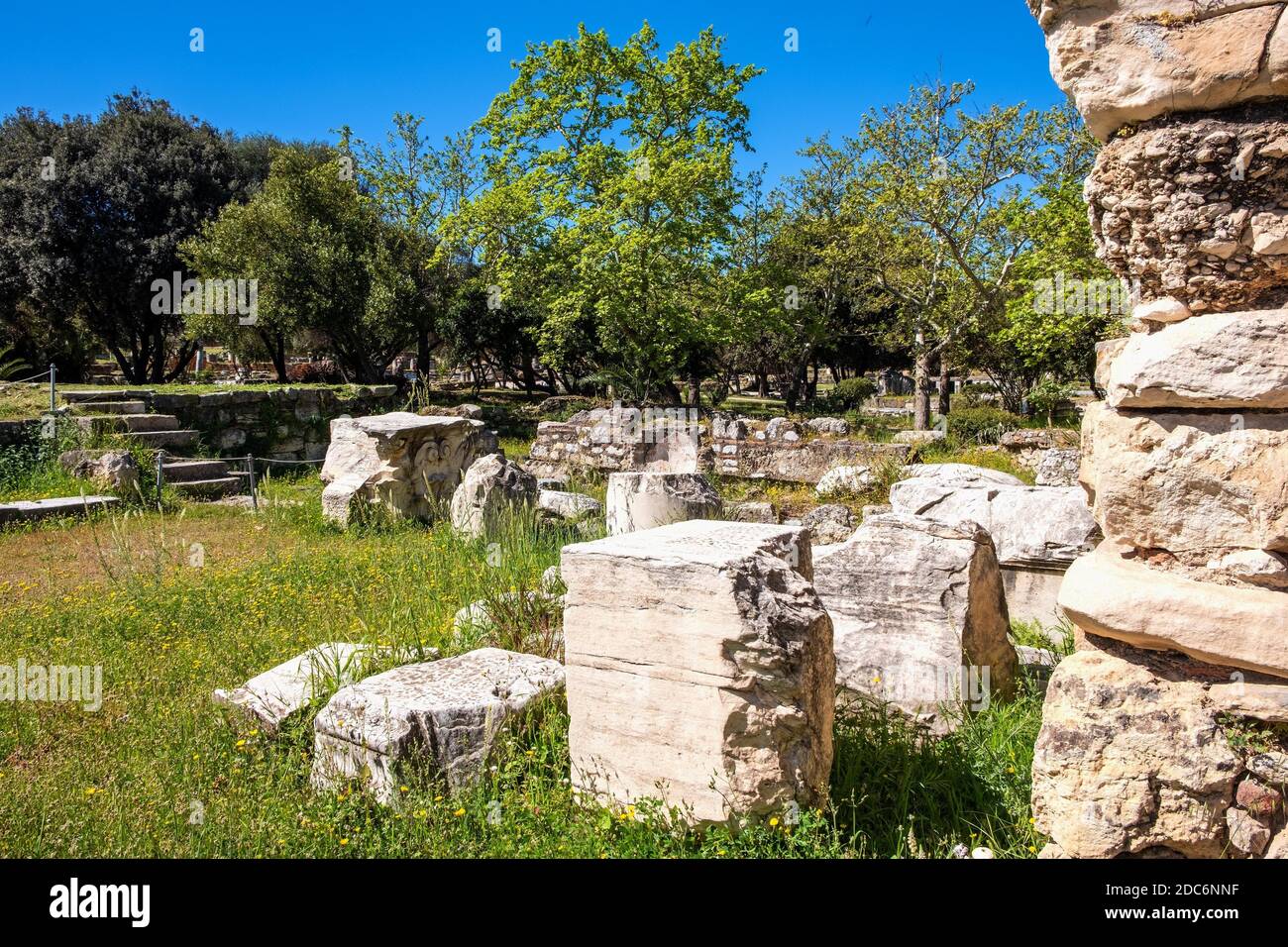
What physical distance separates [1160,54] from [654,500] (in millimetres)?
5770

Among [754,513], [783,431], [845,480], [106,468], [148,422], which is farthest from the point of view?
[783,431]

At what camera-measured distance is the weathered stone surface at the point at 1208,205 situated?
231 centimetres

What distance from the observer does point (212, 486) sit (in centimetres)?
1216

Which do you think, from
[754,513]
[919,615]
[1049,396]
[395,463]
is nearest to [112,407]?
[395,463]

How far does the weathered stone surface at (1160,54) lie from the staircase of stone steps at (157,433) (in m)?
11.7

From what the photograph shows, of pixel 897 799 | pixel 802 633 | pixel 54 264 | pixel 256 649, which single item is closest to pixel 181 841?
pixel 256 649

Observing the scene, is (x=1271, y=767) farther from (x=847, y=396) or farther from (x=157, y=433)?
(x=847, y=396)

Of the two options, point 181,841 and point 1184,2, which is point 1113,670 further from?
point 181,841

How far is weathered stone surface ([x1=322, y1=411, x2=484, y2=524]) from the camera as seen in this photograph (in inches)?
384

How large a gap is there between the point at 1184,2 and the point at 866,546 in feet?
9.21

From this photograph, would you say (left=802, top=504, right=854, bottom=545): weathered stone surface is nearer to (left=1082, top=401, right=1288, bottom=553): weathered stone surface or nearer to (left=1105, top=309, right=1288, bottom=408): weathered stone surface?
(left=1082, top=401, right=1288, bottom=553): weathered stone surface

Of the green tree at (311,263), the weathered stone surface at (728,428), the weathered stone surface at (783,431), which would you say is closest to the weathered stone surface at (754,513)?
the weathered stone surface at (728,428)

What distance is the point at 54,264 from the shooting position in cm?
2052

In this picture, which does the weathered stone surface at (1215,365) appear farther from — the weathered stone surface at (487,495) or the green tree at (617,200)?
the green tree at (617,200)
